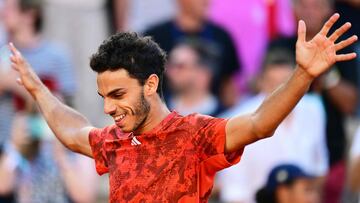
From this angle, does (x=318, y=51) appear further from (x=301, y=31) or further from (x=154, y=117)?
(x=154, y=117)

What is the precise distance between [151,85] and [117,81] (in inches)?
6.6

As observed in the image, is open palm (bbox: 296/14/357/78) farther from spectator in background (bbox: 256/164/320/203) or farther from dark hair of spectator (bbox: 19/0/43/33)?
dark hair of spectator (bbox: 19/0/43/33)

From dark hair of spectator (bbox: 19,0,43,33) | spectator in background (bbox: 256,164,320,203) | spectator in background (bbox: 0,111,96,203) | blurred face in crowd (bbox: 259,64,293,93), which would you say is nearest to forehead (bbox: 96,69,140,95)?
spectator in background (bbox: 256,164,320,203)

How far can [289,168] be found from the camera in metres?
8.34

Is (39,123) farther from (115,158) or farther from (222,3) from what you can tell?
(115,158)

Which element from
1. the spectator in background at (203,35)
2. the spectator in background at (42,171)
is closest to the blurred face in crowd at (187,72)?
the spectator in background at (203,35)

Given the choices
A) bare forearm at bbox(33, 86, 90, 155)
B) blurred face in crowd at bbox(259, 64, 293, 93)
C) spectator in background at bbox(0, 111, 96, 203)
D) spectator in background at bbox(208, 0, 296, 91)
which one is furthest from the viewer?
spectator in background at bbox(208, 0, 296, 91)

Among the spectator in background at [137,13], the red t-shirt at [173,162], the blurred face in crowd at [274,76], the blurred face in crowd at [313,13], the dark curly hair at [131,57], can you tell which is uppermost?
the spectator in background at [137,13]

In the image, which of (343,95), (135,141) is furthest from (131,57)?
(343,95)

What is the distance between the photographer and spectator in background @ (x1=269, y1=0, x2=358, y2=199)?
9.95 m

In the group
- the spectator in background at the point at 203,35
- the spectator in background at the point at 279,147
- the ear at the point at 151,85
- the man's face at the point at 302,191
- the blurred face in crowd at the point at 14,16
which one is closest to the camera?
the ear at the point at 151,85

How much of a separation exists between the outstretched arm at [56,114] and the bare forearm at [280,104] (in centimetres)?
121

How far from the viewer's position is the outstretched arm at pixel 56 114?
21.2ft

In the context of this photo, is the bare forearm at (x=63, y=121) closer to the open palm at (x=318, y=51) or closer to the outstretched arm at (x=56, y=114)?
the outstretched arm at (x=56, y=114)
